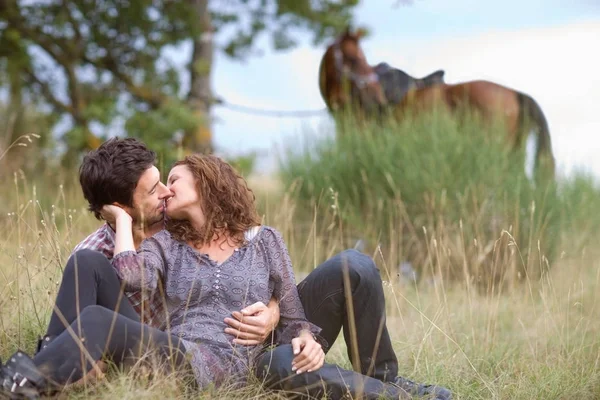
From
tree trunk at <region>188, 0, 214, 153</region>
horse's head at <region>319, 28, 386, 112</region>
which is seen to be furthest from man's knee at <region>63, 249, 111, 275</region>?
tree trunk at <region>188, 0, 214, 153</region>

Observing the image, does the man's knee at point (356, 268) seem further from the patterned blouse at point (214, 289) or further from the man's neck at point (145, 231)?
the man's neck at point (145, 231)

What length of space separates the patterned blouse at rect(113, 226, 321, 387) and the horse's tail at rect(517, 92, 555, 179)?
4901mm

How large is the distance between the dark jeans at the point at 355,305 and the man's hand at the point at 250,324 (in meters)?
0.22

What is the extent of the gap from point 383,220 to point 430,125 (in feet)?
3.12

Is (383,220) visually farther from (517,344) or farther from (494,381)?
(494,381)

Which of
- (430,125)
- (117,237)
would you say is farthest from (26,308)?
(430,125)

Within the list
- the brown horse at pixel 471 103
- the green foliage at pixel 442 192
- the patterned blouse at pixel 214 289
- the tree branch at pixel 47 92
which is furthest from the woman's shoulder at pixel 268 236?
the tree branch at pixel 47 92

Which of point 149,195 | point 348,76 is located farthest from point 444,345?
point 348,76

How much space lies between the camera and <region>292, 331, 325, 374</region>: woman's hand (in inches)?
105

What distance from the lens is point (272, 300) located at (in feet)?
9.51

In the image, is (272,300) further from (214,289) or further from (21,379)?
(21,379)

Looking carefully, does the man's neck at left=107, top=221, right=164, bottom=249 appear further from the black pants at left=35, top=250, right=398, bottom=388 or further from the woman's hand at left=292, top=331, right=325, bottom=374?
the woman's hand at left=292, top=331, right=325, bottom=374

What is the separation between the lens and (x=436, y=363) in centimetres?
361

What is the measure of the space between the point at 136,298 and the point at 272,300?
489 millimetres
